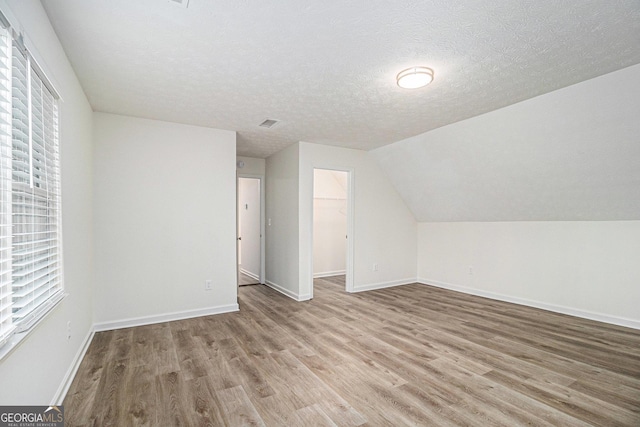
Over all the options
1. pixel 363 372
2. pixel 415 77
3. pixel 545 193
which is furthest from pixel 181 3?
pixel 545 193

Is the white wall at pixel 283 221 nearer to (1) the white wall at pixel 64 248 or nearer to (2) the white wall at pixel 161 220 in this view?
(2) the white wall at pixel 161 220

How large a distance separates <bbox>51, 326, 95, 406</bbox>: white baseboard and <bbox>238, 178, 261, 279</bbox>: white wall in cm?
331

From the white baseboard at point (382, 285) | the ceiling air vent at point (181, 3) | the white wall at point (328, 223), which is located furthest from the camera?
the white wall at point (328, 223)

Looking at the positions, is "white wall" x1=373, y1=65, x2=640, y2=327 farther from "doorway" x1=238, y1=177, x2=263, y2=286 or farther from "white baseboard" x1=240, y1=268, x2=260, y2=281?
"white baseboard" x1=240, y1=268, x2=260, y2=281

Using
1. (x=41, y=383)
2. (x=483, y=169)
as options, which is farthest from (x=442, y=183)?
(x=41, y=383)

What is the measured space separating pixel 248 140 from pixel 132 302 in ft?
8.80

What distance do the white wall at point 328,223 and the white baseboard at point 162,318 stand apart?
275 centimetres

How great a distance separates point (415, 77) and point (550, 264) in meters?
3.47

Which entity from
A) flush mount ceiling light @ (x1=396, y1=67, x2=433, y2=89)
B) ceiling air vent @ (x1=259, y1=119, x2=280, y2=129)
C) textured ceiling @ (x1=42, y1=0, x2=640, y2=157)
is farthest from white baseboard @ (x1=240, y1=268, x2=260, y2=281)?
flush mount ceiling light @ (x1=396, y1=67, x2=433, y2=89)

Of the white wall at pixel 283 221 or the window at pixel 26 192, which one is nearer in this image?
the window at pixel 26 192

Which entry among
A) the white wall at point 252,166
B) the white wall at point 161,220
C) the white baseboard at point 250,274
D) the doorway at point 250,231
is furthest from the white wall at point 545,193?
the white baseboard at point 250,274

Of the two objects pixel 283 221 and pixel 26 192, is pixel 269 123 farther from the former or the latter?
pixel 26 192

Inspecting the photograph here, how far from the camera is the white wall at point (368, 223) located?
4777mm

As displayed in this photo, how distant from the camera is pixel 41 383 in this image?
69.5 inches
